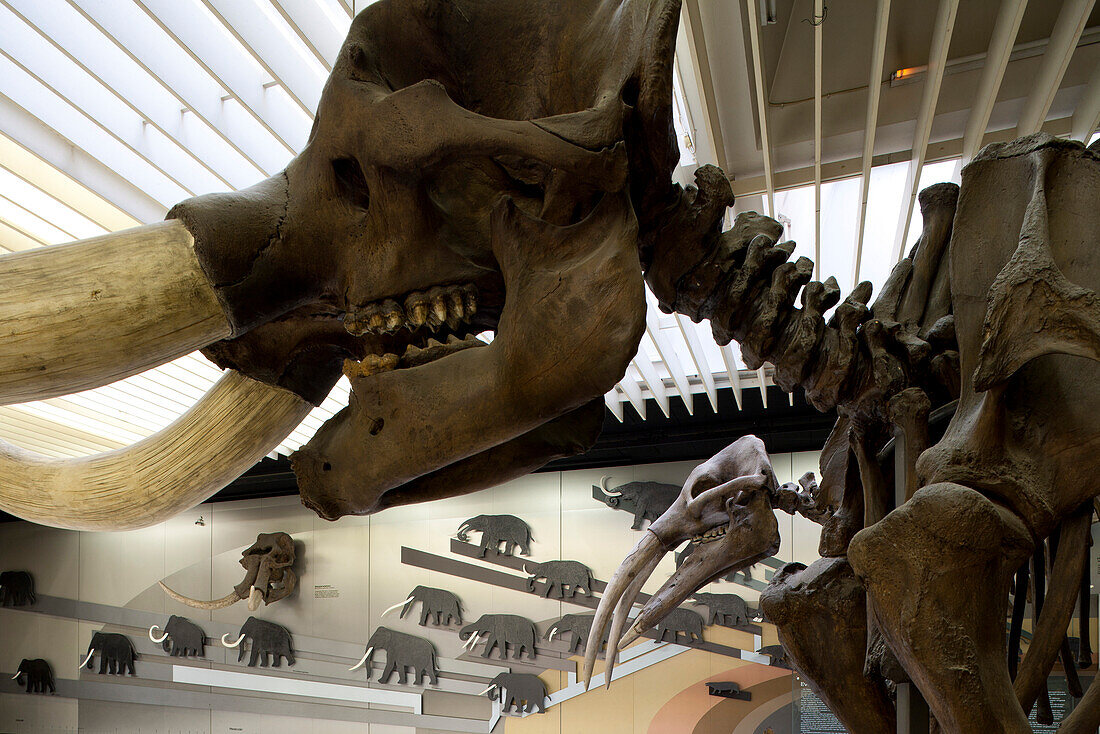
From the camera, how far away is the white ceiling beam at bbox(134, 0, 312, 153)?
8.63 feet

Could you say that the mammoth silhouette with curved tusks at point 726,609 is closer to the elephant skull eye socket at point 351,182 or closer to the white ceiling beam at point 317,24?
the white ceiling beam at point 317,24

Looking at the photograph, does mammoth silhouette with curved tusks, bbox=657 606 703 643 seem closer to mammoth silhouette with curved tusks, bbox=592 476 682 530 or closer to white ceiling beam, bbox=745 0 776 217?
mammoth silhouette with curved tusks, bbox=592 476 682 530

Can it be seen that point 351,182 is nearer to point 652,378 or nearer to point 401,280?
point 401,280

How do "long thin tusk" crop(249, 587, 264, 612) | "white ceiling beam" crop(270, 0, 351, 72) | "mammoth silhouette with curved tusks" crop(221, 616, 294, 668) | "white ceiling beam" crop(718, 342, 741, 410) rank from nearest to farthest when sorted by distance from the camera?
"white ceiling beam" crop(270, 0, 351, 72), "white ceiling beam" crop(718, 342, 741, 410), "long thin tusk" crop(249, 587, 264, 612), "mammoth silhouette with curved tusks" crop(221, 616, 294, 668)

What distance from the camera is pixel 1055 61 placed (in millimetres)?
2680

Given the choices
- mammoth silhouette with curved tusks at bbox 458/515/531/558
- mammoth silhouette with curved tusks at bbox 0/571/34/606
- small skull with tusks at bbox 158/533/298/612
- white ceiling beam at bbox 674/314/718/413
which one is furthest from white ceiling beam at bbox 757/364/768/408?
mammoth silhouette with curved tusks at bbox 0/571/34/606

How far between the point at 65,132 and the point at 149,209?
28.0 inches

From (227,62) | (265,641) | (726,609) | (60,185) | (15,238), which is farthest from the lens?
(265,641)

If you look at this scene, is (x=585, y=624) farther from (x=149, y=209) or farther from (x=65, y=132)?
(x=65, y=132)

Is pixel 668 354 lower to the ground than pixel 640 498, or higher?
higher

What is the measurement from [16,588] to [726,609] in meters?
8.37

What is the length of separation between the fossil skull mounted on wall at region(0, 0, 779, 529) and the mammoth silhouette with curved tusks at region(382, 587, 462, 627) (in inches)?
257

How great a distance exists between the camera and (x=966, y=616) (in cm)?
119

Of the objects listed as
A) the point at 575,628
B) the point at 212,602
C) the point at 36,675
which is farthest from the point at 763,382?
the point at 36,675
